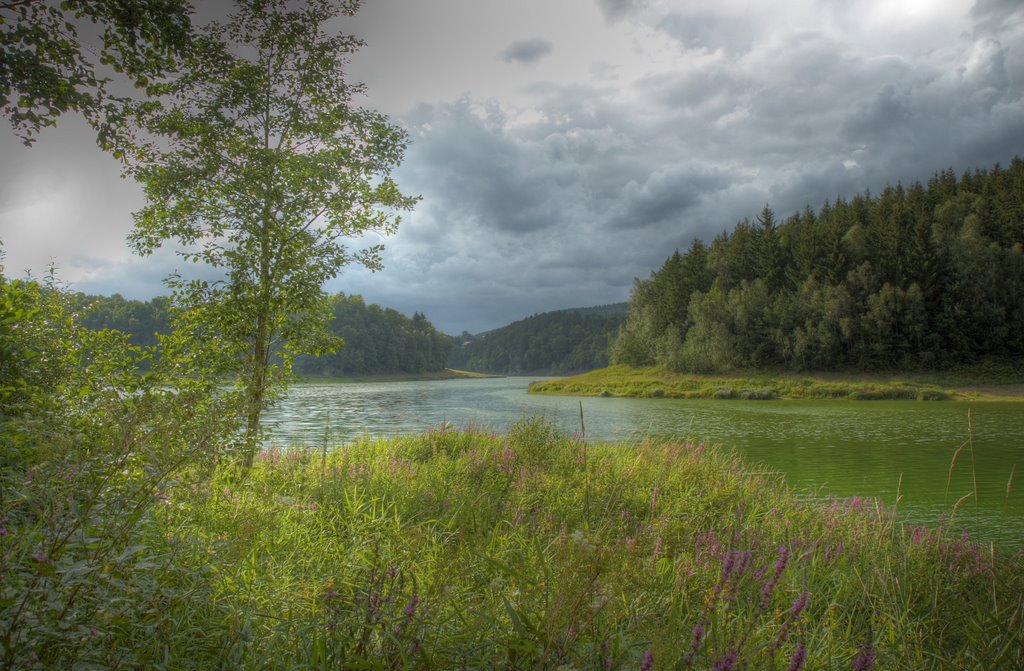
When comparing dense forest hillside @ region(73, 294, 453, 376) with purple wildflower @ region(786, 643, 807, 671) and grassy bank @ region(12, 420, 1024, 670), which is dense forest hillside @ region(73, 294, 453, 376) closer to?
grassy bank @ region(12, 420, 1024, 670)

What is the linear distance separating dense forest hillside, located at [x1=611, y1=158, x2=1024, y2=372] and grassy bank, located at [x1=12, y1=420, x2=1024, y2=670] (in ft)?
200

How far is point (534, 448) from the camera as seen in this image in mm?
10781

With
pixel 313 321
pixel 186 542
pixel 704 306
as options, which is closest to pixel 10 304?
pixel 186 542

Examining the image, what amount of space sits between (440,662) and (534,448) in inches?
325

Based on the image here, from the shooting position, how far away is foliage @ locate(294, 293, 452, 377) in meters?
117

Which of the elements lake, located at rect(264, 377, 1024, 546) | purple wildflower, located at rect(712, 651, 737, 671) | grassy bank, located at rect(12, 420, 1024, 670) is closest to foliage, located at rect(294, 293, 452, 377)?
lake, located at rect(264, 377, 1024, 546)

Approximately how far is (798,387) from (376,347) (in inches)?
3657

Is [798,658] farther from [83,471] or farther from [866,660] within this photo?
[83,471]

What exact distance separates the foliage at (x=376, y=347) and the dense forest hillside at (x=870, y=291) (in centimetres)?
6336

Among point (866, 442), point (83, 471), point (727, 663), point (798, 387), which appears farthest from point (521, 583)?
point (798, 387)

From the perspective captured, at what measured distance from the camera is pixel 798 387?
53469 mm

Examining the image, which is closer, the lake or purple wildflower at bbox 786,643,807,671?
purple wildflower at bbox 786,643,807,671

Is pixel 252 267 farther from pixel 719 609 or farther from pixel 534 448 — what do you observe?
pixel 719 609

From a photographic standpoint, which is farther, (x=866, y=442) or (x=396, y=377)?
(x=396, y=377)
